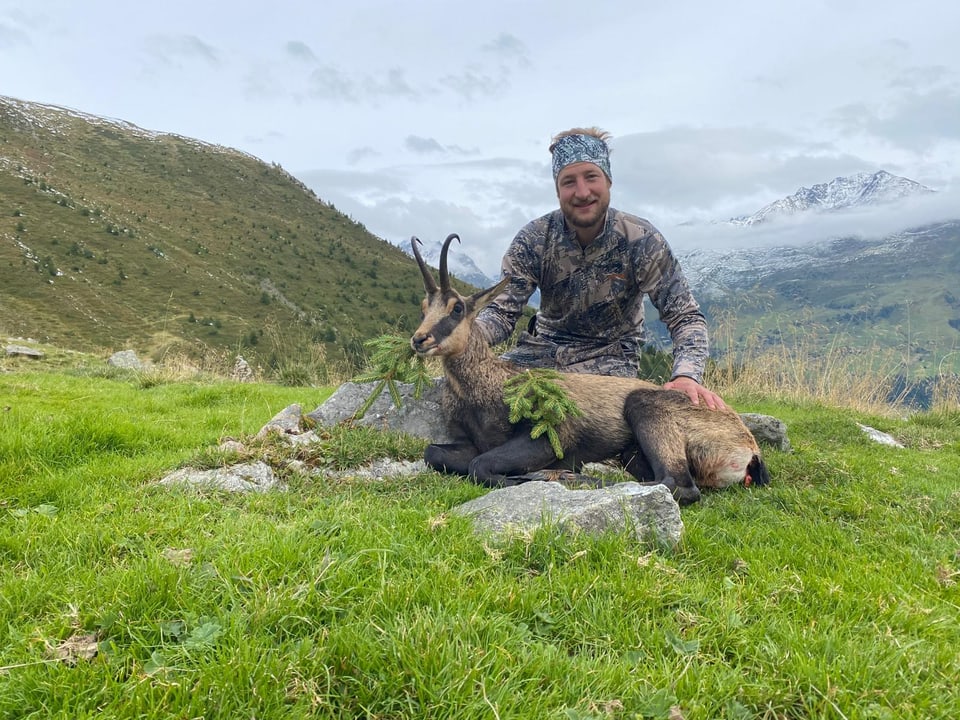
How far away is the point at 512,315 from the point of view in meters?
6.38

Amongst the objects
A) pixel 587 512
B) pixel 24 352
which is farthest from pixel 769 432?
pixel 24 352

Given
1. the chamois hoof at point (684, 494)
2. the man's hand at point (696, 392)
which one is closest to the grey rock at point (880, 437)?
the man's hand at point (696, 392)

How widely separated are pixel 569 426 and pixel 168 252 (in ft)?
197

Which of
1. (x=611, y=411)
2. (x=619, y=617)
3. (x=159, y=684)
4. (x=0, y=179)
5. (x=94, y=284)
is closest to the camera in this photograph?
(x=159, y=684)

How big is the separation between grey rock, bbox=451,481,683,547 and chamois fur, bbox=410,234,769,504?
1158mm

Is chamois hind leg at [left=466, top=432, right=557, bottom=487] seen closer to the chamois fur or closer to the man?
the chamois fur

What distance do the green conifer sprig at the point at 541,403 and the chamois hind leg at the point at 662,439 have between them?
1.89ft

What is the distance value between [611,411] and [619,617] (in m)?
3.04

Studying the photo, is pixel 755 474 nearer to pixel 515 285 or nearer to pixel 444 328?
pixel 515 285

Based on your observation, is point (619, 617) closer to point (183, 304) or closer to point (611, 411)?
point (611, 411)

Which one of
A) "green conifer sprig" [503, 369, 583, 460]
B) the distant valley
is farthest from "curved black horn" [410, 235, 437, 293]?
the distant valley

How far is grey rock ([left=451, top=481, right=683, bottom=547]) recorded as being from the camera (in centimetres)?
328

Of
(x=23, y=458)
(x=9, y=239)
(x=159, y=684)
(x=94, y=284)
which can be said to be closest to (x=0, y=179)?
(x=9, y=239)

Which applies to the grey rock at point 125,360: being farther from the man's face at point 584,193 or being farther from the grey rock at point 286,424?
the man's face at point 584,193
